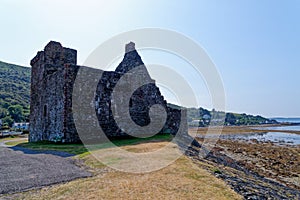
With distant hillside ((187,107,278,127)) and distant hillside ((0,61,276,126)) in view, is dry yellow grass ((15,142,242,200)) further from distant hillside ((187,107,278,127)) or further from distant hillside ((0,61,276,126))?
distant hillside ((0,61,276,126))

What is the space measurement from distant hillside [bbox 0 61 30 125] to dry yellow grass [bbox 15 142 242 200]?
2360 inches

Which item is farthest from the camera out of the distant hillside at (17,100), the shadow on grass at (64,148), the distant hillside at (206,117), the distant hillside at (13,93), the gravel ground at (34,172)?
the distant hillside at (13,93)

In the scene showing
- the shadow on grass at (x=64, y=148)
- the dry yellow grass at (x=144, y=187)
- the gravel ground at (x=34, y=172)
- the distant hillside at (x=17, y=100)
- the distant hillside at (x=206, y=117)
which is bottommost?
the dry yellow grass at (x=144, y=187)

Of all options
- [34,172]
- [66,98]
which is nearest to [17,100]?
[66,98]

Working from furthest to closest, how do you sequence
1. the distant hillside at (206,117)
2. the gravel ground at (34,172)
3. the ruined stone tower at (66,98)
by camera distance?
1. the distant hillside at (206,117)
2. the ruined stone tower at (66,98)
3. the gravel ground at (34,172)

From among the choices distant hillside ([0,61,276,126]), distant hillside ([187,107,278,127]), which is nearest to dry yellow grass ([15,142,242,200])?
distant hillside ([187,107,278,127])

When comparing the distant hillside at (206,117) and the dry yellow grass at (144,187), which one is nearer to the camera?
the dry yellow grass at (144,187)

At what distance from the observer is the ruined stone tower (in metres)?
15.8

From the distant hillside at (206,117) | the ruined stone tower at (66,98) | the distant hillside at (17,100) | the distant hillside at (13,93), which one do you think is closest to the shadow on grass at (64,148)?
the ruined stone tower at (66,98)

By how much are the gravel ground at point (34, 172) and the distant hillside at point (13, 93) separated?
183ft

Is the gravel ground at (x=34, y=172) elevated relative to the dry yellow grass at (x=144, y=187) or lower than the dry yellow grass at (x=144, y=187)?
elevated

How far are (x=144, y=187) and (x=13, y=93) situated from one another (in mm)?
86892

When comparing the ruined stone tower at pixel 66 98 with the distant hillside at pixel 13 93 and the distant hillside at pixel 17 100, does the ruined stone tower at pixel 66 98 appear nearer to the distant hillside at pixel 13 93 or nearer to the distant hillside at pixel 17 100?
the distant hillside at pixel 17 100

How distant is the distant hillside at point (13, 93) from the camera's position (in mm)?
63375
